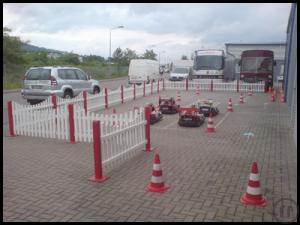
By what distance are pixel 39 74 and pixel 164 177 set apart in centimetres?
1073

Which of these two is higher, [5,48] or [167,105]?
[5,48]

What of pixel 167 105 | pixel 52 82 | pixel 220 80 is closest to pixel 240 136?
pixel 167 105

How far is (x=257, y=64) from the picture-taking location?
2583 cm

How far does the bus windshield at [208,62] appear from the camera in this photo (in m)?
27.1

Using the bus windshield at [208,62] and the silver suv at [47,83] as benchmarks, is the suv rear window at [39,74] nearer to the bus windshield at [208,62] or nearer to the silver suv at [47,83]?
the silver suv at [47,83]

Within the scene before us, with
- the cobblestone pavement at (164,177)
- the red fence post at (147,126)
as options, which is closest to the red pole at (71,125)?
the cobblestone pavement at (164,177)

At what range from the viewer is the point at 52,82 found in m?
14.8

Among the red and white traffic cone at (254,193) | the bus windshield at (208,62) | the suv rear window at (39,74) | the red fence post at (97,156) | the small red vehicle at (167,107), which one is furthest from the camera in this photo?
the bus windshield at (208,62)

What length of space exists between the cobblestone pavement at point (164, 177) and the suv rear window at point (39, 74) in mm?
6042

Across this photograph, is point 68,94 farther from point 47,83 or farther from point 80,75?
point 80,75

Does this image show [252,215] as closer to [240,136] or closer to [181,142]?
[181,142]

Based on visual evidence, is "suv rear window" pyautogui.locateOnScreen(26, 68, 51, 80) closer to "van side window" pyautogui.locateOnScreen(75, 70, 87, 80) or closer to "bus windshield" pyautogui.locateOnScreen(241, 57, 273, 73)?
"van side window" pyautogui.locateOnScreen(75, 70, 87, 80)

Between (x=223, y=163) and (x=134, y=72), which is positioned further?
(x=134, y=72)

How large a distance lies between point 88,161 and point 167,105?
6994mm
